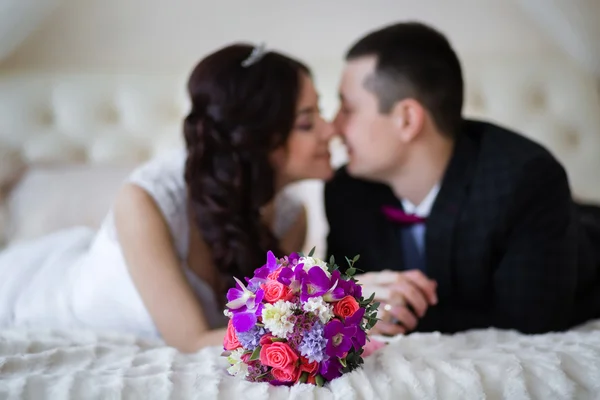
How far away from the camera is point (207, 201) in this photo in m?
1.66

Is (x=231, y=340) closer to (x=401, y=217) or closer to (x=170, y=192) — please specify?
(x=170, y=192)

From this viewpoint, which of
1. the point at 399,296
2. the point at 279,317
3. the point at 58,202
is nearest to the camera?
the point at 279,317

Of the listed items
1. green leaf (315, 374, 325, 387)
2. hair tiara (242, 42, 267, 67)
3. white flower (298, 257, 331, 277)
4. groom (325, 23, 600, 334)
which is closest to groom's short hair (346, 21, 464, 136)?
groom (325, 23, 600, 334)

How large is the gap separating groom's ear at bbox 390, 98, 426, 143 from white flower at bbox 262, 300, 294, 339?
0.97 meters

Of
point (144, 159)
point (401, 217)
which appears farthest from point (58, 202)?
point (401, 217)

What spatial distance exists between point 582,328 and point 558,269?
0.61 feet

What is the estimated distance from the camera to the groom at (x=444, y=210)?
1.54 meters

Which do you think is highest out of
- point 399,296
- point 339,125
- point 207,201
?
point 339,125

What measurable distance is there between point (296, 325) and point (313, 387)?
105 millimetres

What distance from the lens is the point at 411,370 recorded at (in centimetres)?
102

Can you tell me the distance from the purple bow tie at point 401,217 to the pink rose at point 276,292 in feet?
3.08

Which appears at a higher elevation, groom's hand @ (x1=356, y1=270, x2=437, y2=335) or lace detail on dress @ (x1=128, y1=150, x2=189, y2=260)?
lace detail on dress @ (x1=128, y1=150, x2=189, y2=260)

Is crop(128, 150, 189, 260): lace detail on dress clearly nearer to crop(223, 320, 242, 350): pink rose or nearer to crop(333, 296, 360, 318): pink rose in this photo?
crop(223, 320, 242, 350): pink rose

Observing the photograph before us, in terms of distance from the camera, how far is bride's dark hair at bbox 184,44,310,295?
1646mm
